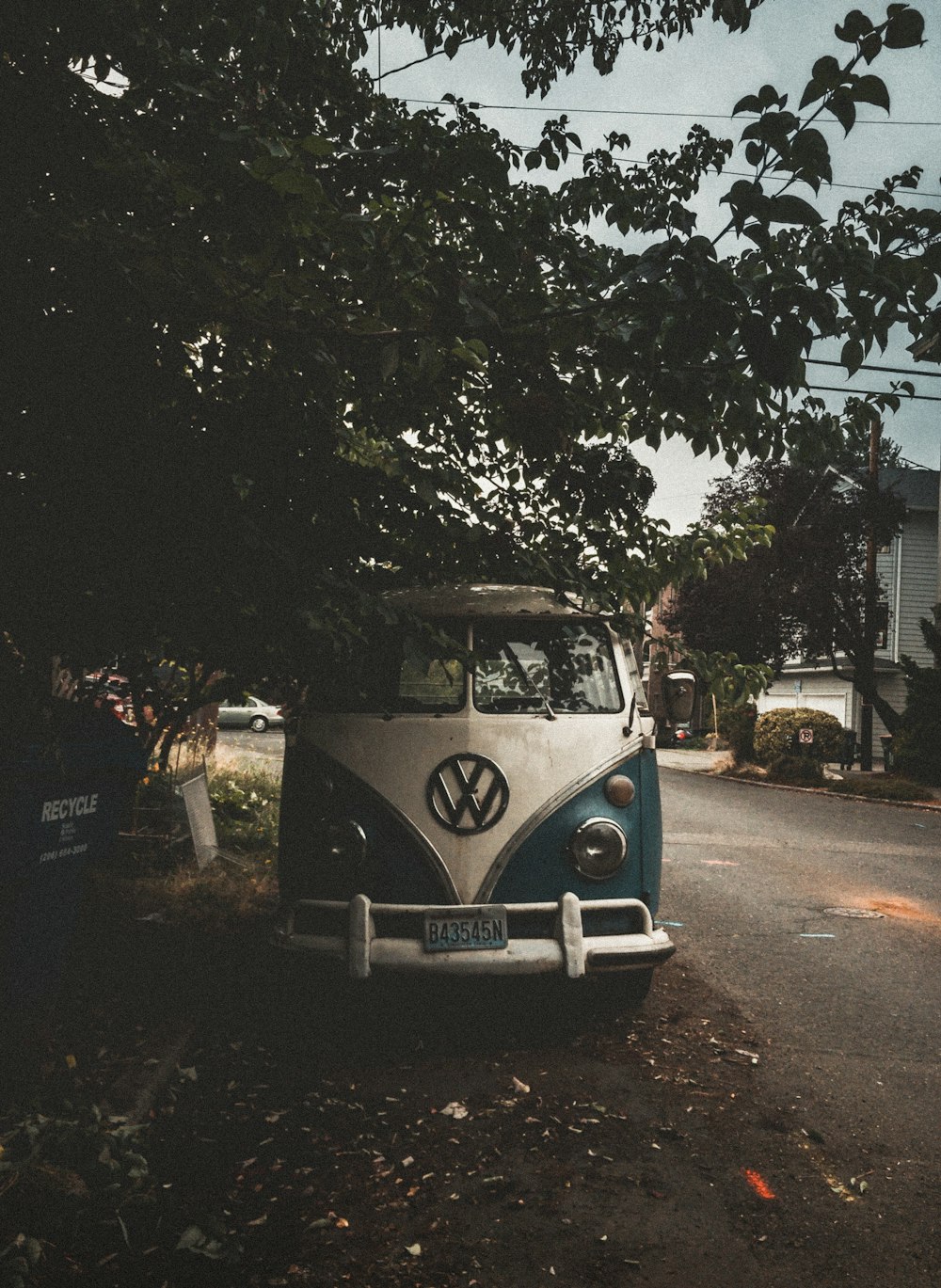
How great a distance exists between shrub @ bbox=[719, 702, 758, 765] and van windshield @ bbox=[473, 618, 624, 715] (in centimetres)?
2042

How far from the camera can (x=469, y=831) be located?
4672 millimetres

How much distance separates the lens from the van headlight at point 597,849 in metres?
4.71

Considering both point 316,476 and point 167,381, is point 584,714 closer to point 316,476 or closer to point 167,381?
point 316,476

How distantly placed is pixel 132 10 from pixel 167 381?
1333 mm

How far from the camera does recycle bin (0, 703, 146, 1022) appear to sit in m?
3.80

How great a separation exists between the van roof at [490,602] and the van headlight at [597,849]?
3.64ft

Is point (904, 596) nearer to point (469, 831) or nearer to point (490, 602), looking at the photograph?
point (490, 602)

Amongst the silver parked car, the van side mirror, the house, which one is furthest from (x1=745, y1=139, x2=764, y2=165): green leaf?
the silver parked car

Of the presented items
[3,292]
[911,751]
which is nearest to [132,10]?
[3,292]

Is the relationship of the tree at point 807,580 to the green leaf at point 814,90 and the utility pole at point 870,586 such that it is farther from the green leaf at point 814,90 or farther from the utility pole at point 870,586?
the green leaf at point 814,90

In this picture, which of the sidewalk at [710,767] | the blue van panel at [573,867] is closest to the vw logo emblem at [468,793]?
the blue van panel at [573,867]

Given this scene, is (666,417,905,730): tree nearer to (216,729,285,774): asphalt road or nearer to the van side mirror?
(216,729,285,774): asphalt road

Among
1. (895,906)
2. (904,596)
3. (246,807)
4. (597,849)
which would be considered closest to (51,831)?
(597,849)

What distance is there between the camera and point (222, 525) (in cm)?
346
